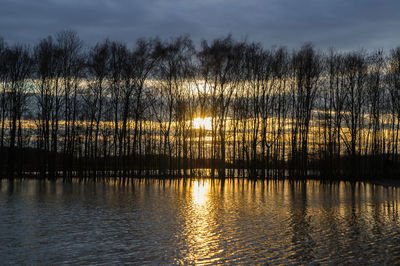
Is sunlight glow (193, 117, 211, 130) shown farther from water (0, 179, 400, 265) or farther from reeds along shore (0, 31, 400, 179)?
water (0, 179, 400, 265)

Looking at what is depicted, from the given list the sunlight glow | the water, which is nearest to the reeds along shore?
the sunlight glow

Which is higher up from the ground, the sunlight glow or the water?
the sunlight glow

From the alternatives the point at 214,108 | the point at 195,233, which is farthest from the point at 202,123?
the point at 195,233

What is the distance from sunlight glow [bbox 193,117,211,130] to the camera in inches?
1886

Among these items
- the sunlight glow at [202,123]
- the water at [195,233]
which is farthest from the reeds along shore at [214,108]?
the water at [195,233]

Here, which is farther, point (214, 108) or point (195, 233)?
point (214, 108)

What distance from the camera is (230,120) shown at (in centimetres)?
4912

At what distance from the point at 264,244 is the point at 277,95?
39167 millimetres

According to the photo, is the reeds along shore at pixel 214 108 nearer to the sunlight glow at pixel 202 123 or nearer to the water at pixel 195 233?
the sunlight glow at pixel 202 123

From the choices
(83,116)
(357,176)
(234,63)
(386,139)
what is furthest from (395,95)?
(83,116)

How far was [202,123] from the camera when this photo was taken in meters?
48.4

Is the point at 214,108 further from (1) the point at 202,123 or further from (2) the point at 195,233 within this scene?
(2) the point at 195,233

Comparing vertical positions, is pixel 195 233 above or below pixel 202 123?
below

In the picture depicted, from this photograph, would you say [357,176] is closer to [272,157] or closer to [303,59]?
[272,157]
